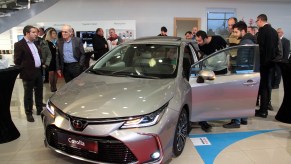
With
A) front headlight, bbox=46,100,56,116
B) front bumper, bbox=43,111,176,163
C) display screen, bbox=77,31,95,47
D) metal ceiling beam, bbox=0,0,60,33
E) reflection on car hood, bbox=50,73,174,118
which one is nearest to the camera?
front bumper, bbox=43,111,176,163

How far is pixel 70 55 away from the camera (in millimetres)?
4719

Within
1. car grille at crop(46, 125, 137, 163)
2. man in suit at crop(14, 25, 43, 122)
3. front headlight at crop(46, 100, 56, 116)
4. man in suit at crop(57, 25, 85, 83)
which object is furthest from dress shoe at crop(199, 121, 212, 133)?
man in suit at crop(14, 25, 43, 122)

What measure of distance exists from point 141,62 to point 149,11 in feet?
23.4

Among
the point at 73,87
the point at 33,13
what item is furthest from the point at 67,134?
the point at 33,13

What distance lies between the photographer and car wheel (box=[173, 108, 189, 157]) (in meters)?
2.72

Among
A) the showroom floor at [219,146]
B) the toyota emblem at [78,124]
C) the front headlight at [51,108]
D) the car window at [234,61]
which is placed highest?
the car window at [234,61]

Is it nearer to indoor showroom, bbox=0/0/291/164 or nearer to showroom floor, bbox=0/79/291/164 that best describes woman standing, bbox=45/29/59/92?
indoor showroom, bbox=0/0/291/164

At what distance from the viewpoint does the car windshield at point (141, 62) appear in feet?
10.1

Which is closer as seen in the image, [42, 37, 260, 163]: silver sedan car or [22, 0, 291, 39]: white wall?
[42, 37, 260, 163]: silver sedan car

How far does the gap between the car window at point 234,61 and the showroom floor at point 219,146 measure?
886mm

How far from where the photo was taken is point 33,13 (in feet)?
25.2

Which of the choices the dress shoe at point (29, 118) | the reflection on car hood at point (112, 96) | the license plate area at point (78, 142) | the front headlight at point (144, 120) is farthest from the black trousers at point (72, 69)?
the front headlight at point (144, 120)

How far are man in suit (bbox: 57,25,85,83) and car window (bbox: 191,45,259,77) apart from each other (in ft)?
7.74

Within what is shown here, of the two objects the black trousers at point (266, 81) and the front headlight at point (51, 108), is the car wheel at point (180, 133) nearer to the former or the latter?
the front headlight at point (51, 108)
